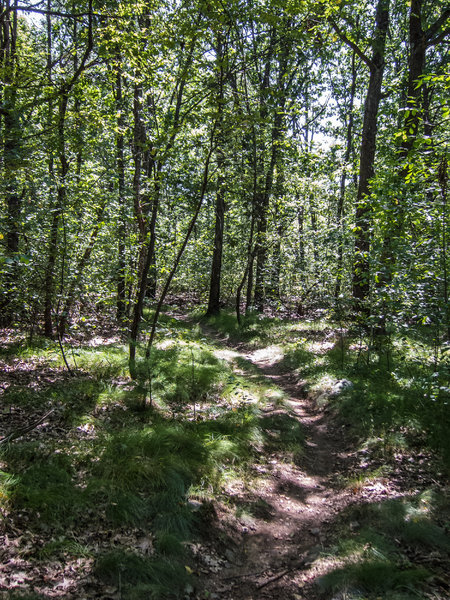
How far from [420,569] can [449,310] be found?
10.3 feet

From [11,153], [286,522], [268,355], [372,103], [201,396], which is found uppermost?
[372,103]

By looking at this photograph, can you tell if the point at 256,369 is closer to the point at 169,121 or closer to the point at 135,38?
the point at 169,121

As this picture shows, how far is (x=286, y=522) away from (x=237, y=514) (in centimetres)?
59

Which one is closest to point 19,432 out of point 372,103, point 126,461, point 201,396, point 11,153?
point 126,461

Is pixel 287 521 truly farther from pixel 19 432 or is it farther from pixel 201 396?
pixel 19 432

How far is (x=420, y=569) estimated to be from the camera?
2941 millimetres

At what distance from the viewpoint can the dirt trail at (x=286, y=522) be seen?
3.27 m

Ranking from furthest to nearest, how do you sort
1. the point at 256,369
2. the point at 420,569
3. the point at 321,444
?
the point at 256,369, the point at 321,444, the point at 420,569

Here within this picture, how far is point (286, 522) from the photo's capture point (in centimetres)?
420

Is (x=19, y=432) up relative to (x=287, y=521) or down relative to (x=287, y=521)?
up

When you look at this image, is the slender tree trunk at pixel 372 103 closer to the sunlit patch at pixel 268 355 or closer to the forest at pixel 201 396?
the forest at pixel 201 396

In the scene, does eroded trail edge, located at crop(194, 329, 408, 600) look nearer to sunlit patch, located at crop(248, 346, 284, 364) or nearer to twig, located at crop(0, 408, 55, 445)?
twig, located at crop(0, 408, 55, 445)

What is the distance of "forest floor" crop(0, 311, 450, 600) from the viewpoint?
292 cm

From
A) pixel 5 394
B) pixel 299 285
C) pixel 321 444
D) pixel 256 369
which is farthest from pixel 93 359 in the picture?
pixel 299 285
